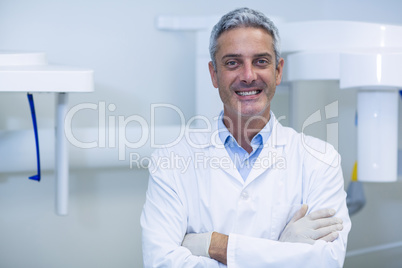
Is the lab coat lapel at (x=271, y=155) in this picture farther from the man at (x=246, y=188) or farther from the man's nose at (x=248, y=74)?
the man's nose at (x=248, y=74)

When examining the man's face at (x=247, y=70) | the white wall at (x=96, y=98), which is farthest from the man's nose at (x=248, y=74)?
the white wall at (x=96, y=98)

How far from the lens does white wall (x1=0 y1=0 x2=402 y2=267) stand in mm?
1463

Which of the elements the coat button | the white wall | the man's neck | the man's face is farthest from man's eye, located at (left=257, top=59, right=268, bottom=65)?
the white wall

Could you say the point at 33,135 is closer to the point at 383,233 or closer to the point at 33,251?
the point at 33,251

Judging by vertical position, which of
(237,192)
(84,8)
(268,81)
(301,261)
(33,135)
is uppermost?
(84,8)

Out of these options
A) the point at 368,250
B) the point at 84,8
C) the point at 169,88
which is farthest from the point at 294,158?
the point at 368,250

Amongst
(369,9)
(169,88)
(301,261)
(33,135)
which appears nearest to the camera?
(301,261)

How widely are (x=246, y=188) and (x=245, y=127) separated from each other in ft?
0.50

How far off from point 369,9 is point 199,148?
104cm

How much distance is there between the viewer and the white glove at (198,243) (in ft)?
3.53

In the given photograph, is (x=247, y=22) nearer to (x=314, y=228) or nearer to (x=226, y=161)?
(x=226, y=161)

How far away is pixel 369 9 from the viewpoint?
192 cm

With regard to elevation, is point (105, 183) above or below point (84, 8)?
below

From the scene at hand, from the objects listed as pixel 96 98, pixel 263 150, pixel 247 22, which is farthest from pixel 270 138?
pixel 96 98
